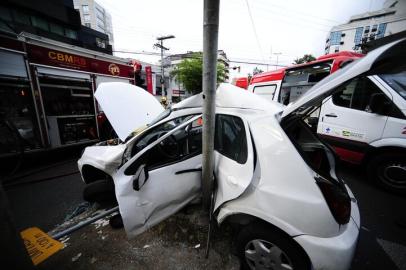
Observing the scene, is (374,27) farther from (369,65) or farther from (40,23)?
(40,23)

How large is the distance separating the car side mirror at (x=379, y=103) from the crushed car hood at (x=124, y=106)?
3942 mm

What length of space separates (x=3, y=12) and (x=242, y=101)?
21.1 metres

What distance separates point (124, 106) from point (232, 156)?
2.14 meters

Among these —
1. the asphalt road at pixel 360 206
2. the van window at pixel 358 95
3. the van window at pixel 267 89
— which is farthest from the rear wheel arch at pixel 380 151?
the van window at pixel 267 89

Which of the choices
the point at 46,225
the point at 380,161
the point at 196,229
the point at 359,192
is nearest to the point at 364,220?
the point at 359,192

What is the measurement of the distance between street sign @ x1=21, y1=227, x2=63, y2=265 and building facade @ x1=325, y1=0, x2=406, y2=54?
45.7 m

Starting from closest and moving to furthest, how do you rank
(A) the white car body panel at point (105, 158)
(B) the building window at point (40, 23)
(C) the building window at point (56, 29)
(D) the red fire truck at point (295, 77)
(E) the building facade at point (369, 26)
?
1. (A) the white car body panel at point (105, 158)
2. (D) the red fire truck at point (295, 77)
3. (B) the building window at point (40, 23)
4. (C) the building window at point (56, 29)
5. (E) the building facade at point (369, 26)

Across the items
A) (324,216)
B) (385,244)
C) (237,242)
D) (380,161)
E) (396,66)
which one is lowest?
(385,244)

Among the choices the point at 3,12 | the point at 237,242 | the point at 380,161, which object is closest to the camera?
the point at 237,242

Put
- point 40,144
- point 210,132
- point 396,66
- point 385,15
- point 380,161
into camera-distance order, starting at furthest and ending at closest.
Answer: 1. point 385,15
2. point 40,144
3. point 380,161
4. point 210,132
5. point 396,66

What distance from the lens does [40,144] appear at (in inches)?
181

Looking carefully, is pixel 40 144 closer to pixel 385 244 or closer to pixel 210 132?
pixel 210 132

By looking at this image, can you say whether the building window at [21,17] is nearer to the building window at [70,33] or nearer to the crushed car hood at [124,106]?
the building window at [70,33]

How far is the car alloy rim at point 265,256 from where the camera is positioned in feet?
4.80
